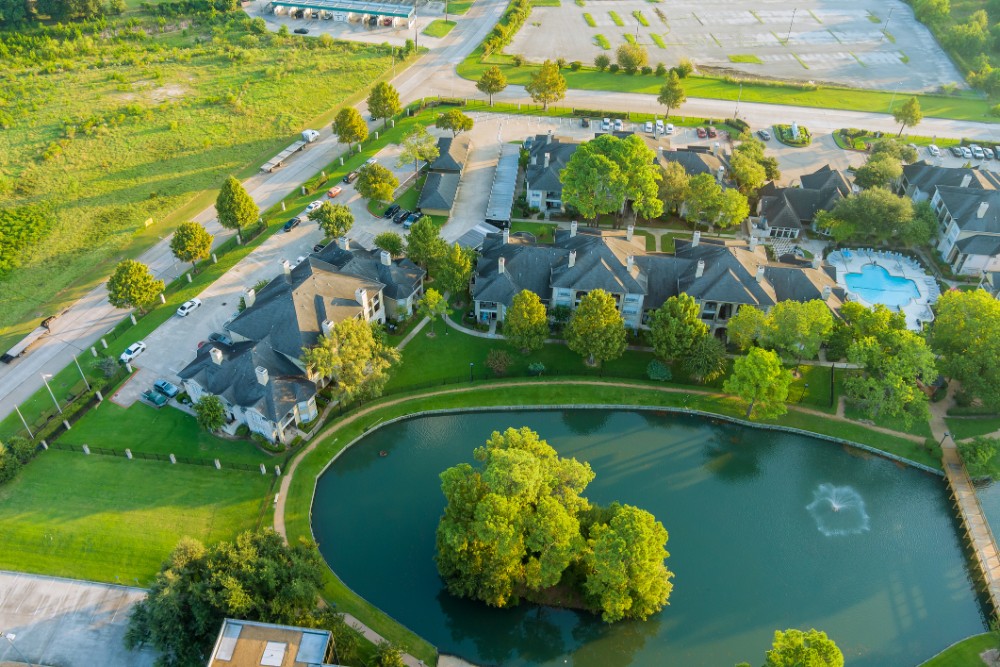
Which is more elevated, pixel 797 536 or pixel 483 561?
pixel 483 561

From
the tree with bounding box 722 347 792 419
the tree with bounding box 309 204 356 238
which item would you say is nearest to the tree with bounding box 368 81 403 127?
the tree with bounding box 309 204 356 238

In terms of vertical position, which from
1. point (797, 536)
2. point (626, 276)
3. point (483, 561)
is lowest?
point (797, 536)

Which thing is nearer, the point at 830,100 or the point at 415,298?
the point at 415,298

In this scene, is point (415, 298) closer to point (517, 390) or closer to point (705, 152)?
point (517, 390)

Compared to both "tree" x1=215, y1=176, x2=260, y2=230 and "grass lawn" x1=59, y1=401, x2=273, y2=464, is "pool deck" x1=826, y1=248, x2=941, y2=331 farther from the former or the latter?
"tree" x1=215, y1=176, x2=260, y2=230

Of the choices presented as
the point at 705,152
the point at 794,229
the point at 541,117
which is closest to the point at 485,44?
the point at 541,117

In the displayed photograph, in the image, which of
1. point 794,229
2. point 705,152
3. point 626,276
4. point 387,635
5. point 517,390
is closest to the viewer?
point 387,635

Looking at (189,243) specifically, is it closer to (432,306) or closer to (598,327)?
(432,306)

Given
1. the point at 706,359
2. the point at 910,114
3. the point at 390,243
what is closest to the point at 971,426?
the point at 706,359
